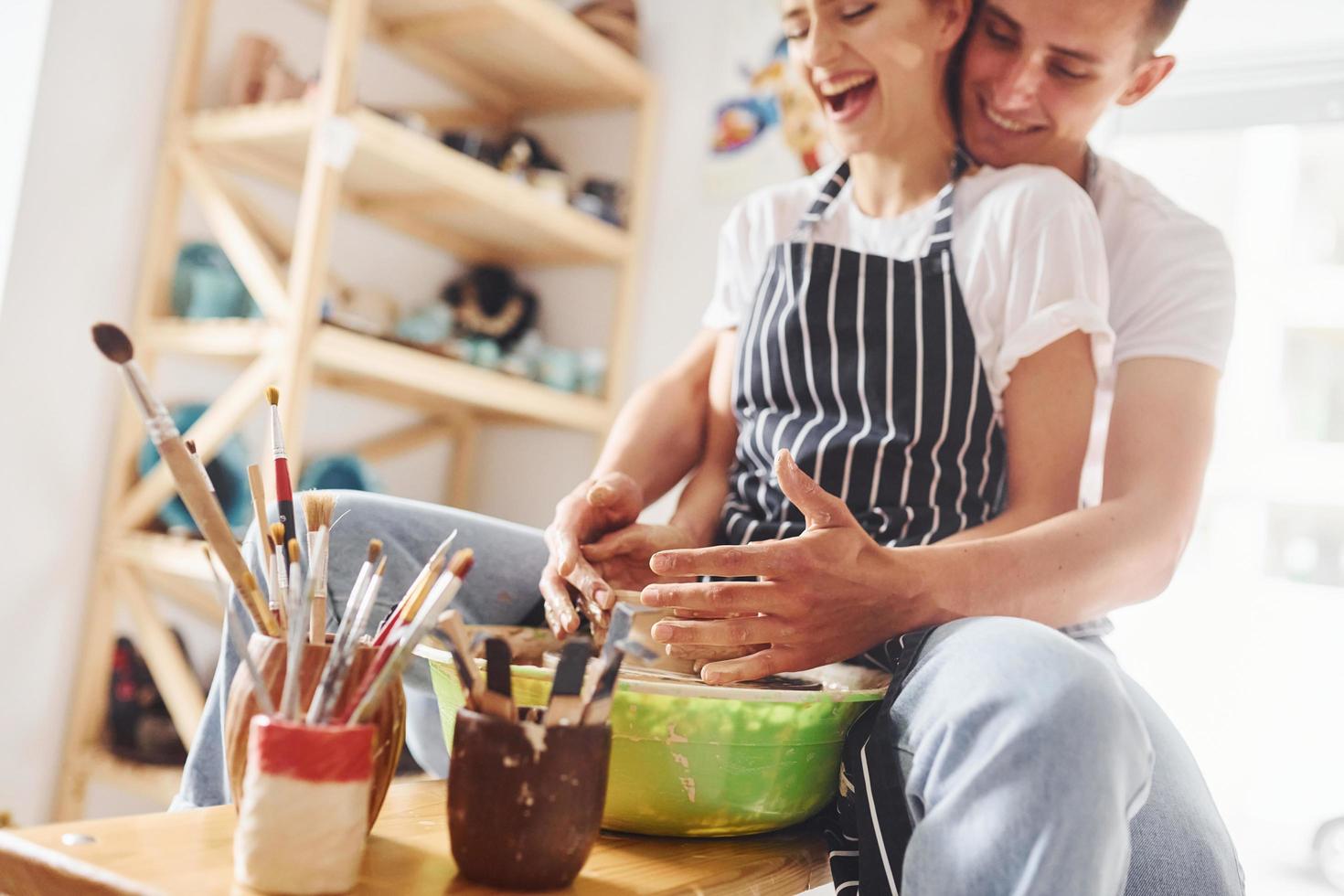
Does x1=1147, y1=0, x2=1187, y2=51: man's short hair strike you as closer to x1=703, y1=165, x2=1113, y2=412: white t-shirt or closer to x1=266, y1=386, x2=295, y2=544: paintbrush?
x1=703, y1=165, x2=1113, y2=412: white t-shirt

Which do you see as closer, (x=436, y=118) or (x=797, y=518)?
(x=797, y=518)

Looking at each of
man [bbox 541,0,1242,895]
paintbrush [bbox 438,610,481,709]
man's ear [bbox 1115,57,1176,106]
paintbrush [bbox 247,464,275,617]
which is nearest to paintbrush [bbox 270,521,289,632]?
paintbrush [bbox 247,464,275,617]

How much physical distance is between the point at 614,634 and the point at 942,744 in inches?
7.1

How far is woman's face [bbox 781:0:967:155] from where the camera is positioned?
3.32ft

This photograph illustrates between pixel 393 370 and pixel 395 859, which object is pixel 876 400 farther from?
pixel 393 370

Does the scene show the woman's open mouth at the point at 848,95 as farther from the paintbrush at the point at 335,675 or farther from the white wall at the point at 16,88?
the white wall at the point at 16,88

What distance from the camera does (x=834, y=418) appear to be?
0.96 m

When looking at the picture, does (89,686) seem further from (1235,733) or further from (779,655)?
(1235,733)

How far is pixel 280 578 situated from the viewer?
59cm

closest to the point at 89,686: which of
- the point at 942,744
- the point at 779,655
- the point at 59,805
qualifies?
the point at 59,805

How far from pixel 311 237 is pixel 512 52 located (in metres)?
0.70

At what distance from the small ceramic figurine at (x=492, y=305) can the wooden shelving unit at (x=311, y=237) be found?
93 millimetres

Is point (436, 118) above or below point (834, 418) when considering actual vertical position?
above

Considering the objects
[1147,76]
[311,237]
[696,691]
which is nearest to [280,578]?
[696,691]
